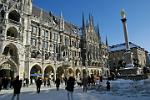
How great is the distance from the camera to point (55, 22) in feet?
185

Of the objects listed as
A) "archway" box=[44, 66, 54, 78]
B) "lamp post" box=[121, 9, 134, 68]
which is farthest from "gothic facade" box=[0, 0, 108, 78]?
"lamp post" box=[121, 9, 134, 68]

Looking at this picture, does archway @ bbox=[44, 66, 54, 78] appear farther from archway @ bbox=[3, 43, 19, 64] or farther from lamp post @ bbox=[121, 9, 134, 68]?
lamp post @ bbox=[121, 9, 134, 68]

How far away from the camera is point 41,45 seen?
4641cm

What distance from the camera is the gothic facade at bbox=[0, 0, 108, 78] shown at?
36.4 meters

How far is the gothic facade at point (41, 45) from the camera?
3644cm

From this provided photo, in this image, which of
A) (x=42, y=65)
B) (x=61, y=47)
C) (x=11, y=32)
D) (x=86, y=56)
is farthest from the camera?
(x=86, y=56)

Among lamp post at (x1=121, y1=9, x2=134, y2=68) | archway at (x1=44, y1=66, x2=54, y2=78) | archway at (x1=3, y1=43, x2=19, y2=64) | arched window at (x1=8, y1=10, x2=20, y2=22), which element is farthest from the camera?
archway at (x1=44, y1=66, x2=54, y2=78)

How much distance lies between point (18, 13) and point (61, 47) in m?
17.3

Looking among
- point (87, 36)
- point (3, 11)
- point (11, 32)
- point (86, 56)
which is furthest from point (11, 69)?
point (87, 36)

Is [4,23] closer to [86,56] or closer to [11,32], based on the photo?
[11,32]

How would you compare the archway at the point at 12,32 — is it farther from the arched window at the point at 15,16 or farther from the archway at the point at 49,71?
the archway at the point at 49,71

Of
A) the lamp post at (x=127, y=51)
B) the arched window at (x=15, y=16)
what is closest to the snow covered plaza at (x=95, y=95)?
the lamp post at (x=127, y=51)

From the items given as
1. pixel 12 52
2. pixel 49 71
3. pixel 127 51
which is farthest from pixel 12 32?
pixel 127 51

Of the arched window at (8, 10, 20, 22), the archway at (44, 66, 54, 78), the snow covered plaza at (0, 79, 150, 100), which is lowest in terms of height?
the snow covered plaza at (0, 79, 150, 100)
